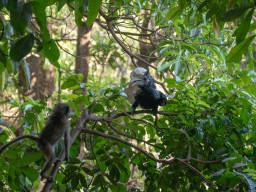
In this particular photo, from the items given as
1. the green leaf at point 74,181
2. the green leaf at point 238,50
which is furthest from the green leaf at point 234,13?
the green leaf at point 74,181

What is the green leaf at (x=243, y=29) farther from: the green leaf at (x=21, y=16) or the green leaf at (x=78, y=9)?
the green leaf at (x=21, y=16)

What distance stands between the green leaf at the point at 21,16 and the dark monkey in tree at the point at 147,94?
1787 mm

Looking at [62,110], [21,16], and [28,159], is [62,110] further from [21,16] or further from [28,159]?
[21,16]

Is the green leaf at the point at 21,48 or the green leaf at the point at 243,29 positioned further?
Answer: the green leaf at the point at 243,29

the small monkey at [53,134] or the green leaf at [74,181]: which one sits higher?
the small monkey at [53,134]

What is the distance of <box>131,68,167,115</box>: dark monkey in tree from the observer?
11.2 ft

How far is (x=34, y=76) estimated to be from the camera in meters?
6.96

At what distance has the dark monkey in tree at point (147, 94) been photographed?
3.42 metres

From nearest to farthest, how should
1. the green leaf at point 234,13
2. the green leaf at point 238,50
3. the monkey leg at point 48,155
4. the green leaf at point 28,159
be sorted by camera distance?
the green leaf at point 234,13
the green leaf at point 238,50
the green leaf at point 28,159
the monkey leg at point 48,155

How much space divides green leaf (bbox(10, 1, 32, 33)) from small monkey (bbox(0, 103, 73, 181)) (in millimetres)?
1231

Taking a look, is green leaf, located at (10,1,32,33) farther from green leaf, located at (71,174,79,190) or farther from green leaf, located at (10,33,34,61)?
green leaf, located at (71,174,79,190)

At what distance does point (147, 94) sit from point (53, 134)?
0.88m

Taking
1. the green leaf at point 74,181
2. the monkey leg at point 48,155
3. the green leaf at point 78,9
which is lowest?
the green leaf at point 74,181

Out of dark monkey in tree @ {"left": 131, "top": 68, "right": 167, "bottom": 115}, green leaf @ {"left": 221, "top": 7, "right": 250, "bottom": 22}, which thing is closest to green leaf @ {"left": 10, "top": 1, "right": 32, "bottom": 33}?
green leaf @ {"left": 221, "top": 7, "right": 250, "bottom": 22}
